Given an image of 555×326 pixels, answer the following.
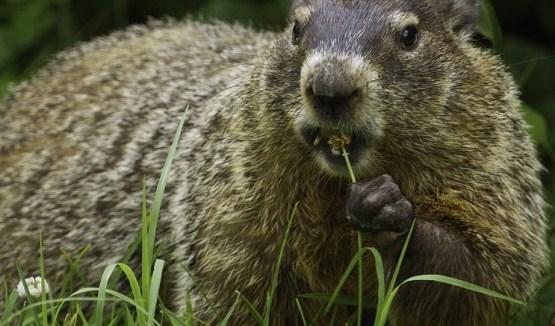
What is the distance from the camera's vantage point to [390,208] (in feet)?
10.5

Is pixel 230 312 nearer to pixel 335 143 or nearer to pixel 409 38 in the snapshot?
pixel 335 143

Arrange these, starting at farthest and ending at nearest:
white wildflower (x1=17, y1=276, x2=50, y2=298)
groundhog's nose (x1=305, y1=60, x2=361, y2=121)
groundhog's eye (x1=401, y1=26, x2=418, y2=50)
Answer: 1. white wildflower (x1=17, y1=276, x2=50, y2=298)
2. groundhog's eye (x1=401, y1=26, x2=418, y2=50)
3. groundhog's nose (x1=305, y1=60, x2=361, y2=121)

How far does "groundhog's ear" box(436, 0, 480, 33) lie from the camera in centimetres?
371

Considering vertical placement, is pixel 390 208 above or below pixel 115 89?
above

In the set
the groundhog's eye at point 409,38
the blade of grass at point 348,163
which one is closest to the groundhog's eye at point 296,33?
the groundhog's eye at point 409,38

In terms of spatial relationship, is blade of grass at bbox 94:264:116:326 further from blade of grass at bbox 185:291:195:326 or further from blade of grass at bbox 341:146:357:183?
blade of grass at bbox 341:146:357:183

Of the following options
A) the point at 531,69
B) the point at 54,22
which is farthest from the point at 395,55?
the point at 54,22

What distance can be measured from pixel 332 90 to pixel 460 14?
0.90 m

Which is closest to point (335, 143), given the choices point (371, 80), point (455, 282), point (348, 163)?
point (348, 163)

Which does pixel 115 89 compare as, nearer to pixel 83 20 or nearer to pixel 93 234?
pixel 93 234

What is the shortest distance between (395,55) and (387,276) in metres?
0.60

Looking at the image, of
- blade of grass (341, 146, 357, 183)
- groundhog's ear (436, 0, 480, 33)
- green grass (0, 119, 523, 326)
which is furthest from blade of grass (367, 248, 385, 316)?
groundhog's ear (436, 0, 480, 33)

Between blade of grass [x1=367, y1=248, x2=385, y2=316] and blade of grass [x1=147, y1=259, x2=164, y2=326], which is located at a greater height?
blade of grass [x1=367, y1=248, x2=385, y2=316]

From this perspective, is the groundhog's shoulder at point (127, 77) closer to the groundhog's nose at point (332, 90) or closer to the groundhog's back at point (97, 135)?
the groundhog's back at point (97, 135)
